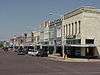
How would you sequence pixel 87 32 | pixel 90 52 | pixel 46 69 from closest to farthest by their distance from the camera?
pixel 46 69 → pixel 87 32 → pixel 90 52

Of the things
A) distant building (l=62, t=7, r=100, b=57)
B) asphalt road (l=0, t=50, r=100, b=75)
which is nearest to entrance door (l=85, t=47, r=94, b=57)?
distant building (l=62, t=7, r=100, b=57)

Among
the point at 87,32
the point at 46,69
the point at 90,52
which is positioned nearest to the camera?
the point at 46,69

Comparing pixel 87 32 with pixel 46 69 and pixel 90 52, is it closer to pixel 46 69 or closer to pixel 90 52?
pixel 90 52

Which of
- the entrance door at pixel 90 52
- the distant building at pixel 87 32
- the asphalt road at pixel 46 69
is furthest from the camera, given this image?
the entrance door at pixel 90 52

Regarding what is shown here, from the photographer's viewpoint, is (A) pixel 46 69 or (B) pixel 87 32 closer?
(A) pixel 46 69

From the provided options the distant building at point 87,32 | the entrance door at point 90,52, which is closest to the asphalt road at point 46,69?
the distant building at point 87,32

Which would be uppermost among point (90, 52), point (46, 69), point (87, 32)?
point (87, 32)

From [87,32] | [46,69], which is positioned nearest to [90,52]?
[87,32]

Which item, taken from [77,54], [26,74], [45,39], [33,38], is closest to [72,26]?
[77,54]

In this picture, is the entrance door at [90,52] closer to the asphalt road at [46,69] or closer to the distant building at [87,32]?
the distant building at [87,32]

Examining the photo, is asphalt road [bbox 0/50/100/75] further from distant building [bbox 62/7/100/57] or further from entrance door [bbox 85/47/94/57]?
entrance door [bbox 85/47/94/57]

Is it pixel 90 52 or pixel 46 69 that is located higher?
pixel 90 52

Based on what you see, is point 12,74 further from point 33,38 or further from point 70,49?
point 33,38

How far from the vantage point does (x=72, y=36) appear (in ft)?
236
